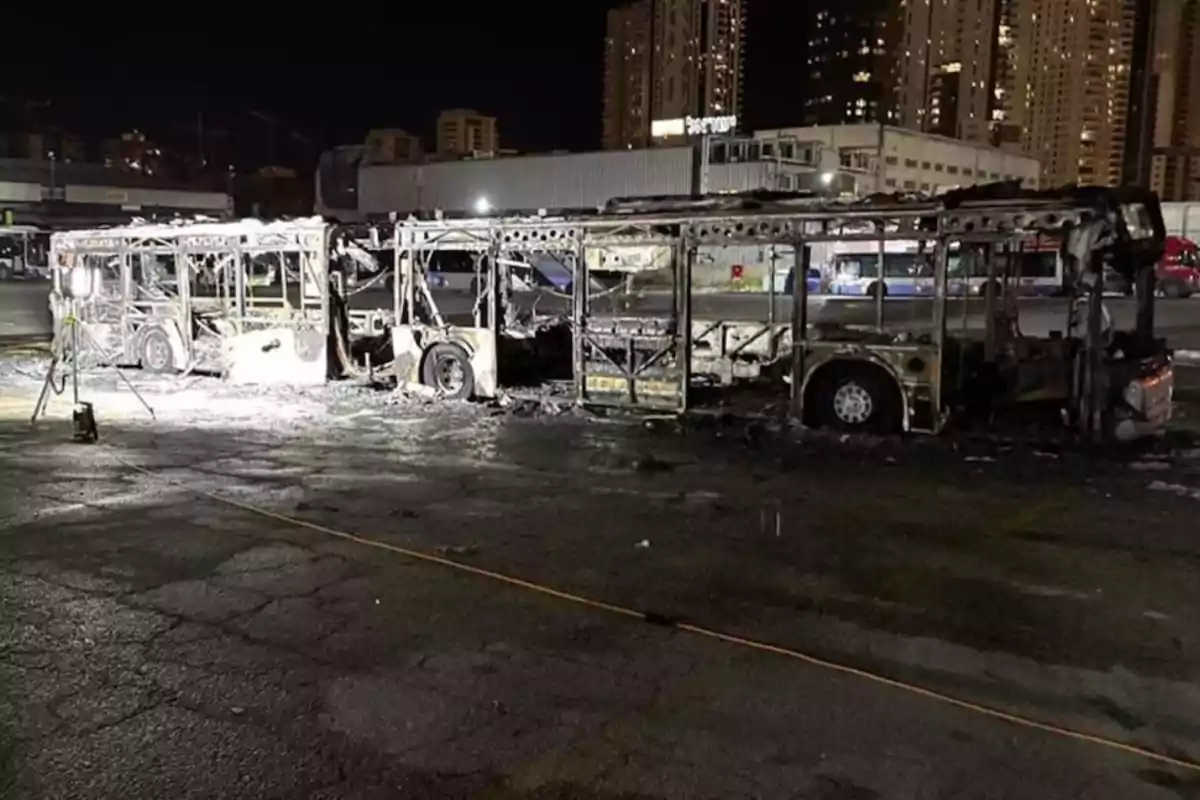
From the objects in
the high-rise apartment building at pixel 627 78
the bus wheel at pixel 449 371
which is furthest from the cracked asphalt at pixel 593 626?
the high-rise apartment building at pixel 627 78

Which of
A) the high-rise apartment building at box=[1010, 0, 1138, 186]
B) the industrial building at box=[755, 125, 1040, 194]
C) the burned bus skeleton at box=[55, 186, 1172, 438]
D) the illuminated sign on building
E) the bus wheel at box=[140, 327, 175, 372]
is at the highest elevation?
the high-rise apartment building at box=[1010, 0, 1138, 186]

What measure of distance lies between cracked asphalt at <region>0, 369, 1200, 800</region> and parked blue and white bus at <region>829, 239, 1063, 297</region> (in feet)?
12.5

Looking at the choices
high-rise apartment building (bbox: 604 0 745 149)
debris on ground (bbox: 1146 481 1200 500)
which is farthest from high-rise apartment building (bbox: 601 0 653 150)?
debris on ground (bbox: 1146 481 1200 500)

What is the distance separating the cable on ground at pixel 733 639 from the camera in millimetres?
4797

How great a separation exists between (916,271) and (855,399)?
7.83m

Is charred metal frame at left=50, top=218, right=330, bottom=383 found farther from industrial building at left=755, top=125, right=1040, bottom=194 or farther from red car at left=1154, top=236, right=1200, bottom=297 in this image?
industrial building at left=755, top=125, right=1040, bottom=194

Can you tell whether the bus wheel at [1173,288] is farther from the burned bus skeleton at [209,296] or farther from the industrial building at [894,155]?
the burned bus skeleton at [209,296]

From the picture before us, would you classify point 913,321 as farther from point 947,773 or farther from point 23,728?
point 23,728

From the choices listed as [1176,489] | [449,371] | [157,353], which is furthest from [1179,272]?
[157,353]

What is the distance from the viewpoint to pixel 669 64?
122438mm

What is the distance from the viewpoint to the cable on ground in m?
4.80

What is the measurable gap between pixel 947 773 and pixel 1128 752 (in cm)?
88

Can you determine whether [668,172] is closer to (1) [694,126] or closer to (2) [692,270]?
(1) [694,126]

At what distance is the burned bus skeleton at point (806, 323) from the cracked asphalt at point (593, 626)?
1.20 m
